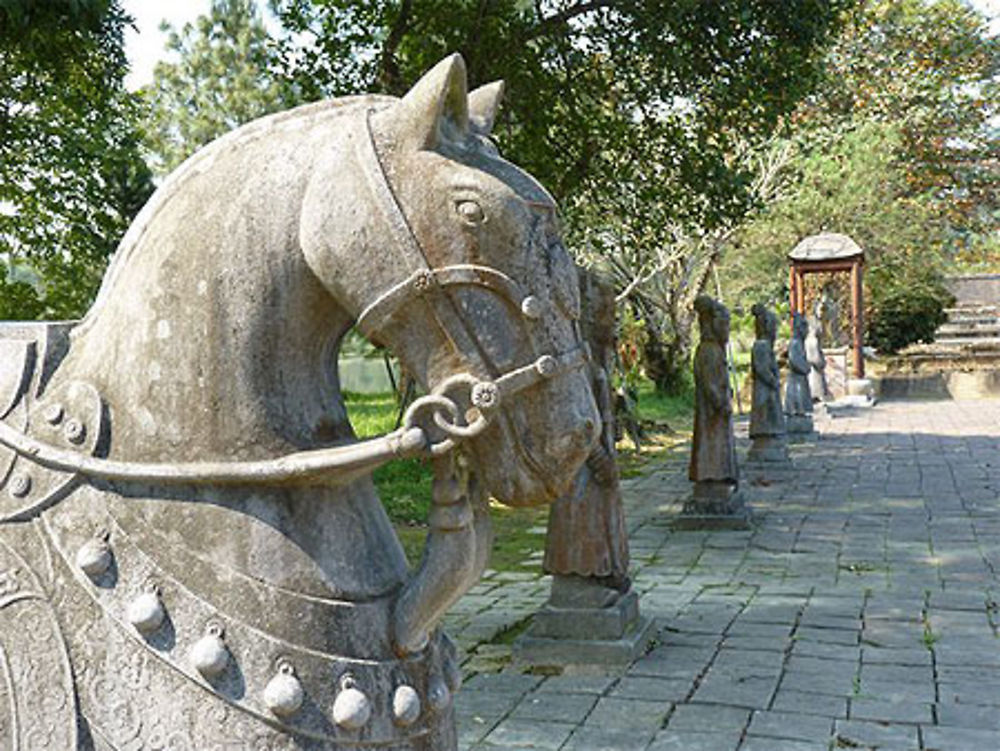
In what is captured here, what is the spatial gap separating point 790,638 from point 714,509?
130 inches

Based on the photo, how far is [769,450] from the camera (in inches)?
488

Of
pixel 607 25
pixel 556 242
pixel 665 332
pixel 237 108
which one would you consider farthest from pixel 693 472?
pixel 237 108

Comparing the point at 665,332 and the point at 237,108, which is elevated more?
the point at 237,108

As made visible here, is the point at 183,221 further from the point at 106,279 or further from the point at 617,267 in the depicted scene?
the point at 617,267

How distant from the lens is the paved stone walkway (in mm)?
4301

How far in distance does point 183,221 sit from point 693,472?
307 inches

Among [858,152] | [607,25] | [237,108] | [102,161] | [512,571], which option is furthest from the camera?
[237,108]

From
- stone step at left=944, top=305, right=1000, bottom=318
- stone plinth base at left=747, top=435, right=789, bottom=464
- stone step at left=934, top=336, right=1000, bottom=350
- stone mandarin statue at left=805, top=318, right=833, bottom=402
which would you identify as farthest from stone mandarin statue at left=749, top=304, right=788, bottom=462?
stone step at left=944, top=305, right=1000, bottom=318

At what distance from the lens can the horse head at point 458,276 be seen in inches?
57.5

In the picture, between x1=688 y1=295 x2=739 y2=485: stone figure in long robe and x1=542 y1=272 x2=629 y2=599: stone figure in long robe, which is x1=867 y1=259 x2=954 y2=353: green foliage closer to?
x1=688 y1=295 x2=739 y2=485: stone figure in long robe

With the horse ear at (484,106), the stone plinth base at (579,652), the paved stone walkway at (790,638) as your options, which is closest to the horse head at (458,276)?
the horse ear at (484,106)

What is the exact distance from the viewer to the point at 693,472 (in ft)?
29.3

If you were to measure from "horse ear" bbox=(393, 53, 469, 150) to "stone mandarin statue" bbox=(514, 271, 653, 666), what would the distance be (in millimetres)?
4015

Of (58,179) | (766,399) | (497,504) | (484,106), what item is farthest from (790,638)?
(58,179)
